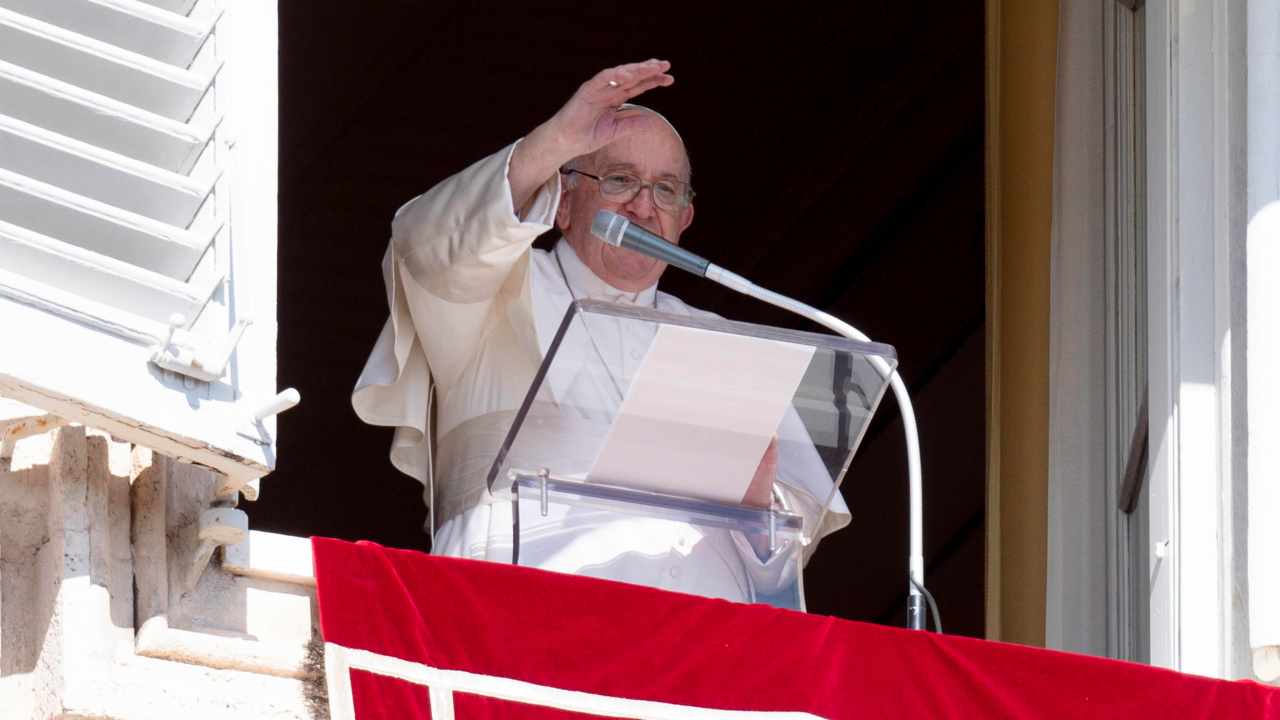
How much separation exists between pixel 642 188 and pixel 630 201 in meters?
0.03

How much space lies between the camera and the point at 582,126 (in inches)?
159

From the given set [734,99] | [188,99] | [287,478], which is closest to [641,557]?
→ [188,99]

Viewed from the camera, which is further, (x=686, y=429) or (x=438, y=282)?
(x=438, y=282)

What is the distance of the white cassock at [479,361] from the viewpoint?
3920 mm

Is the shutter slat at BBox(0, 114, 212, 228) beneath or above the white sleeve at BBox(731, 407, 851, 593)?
above

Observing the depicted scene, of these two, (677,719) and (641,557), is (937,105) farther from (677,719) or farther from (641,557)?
(677,719)

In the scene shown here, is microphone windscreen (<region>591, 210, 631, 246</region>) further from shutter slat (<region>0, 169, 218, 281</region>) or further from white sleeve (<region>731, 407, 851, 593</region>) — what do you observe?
shutter slat (<region>0, 169, 218, 281</region>)

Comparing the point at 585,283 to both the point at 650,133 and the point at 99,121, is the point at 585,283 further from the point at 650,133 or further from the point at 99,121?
the point at 99,121

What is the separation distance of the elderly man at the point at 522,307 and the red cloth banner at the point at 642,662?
290 mm

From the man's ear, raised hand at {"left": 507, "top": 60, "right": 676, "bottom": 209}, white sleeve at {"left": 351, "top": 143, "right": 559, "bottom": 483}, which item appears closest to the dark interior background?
the man's ear

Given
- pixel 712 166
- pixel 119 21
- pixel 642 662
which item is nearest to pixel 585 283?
pixel 119 21

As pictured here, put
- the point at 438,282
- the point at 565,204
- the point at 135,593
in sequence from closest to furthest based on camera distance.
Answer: the point at 135,593 → the point at 438,282 → the point at 565,204

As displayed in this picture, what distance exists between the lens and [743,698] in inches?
134

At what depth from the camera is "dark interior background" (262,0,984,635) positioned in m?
7.68
